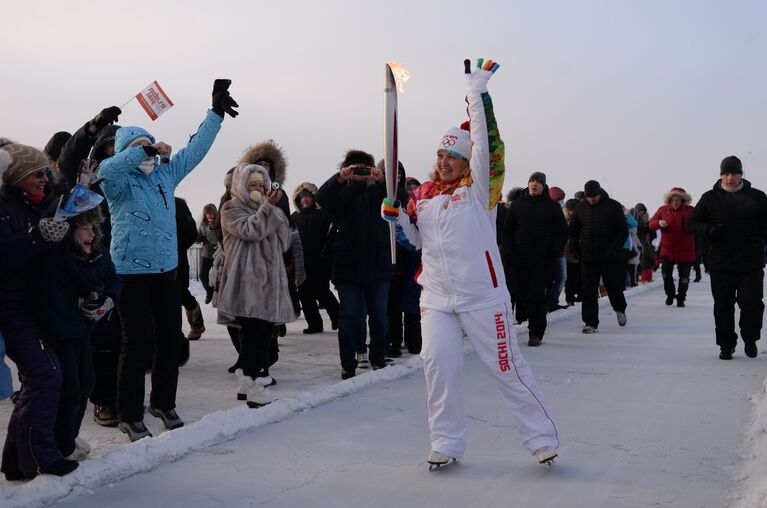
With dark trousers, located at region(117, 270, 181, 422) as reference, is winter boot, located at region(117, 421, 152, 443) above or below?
below

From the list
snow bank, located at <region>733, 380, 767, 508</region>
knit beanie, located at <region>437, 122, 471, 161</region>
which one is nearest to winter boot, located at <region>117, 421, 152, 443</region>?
knit beanie, located at <region>437, 122, 471, 161</region>

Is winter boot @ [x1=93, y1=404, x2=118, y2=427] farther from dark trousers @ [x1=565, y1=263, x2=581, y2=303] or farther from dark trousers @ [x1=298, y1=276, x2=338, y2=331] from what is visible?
dark trousers @ [x1=565, y1=263, x2=581, y2=303]

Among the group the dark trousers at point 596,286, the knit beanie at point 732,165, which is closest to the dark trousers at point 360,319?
the knit beanie at point 732,165

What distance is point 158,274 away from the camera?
520 cm

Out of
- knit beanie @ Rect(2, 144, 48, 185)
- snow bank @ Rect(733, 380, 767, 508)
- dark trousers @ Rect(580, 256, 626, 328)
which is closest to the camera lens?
snow bank @ Rect(733, 380, 767, 508)

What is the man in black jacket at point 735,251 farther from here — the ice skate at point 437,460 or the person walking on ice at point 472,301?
the ice skate at point 437,460

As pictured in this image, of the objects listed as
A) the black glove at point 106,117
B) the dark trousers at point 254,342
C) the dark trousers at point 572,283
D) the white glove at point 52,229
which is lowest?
the dark trousers at point 572,283

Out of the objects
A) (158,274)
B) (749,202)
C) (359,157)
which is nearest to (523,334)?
(749,202)

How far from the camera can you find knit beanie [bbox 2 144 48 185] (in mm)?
4105

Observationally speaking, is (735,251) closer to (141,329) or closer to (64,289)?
(141,329)

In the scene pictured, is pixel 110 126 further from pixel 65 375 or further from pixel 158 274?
pixel 65 375

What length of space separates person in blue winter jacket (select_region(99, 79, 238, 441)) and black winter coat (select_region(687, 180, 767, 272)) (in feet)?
18.7

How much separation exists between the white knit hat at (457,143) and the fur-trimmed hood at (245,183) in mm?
2209

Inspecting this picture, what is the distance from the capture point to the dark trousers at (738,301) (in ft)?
27.9
